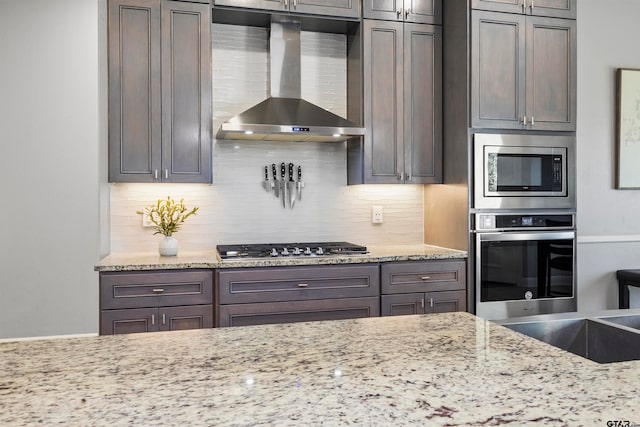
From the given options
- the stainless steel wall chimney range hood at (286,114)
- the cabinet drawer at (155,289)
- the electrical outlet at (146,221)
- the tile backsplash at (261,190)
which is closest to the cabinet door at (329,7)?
the stainless steel wall chimney range hood at (286,114)

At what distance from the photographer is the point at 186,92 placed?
3395mm

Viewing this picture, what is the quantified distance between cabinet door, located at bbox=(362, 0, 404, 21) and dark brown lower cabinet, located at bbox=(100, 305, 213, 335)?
85.4 inches

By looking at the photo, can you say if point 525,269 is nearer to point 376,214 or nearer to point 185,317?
point 376,214

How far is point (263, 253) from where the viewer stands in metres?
3.31

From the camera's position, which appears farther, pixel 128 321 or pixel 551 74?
pixel 551 74

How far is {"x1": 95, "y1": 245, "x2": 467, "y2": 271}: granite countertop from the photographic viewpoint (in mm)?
3055

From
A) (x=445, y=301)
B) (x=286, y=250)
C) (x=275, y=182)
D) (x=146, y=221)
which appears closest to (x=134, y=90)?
(x=146, y=221)

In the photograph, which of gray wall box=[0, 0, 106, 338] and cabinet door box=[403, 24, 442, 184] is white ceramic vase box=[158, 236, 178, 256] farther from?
cabinet door box=[403, 24, 442, 184]

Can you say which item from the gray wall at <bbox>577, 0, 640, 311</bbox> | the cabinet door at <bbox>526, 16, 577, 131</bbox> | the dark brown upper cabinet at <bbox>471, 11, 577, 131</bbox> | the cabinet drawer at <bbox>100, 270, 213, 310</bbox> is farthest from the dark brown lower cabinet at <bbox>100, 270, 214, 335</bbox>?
the gray wall at <bbox>577, 0, 640, 311</bbox>

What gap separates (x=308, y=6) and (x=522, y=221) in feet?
6.49

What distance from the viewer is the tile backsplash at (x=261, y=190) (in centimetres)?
366

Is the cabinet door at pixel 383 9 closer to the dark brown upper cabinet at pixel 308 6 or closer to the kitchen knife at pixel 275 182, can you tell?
the dark brown upper cabinet at pixel 308 6

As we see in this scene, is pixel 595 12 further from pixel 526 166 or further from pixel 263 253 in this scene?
pixel 263 253

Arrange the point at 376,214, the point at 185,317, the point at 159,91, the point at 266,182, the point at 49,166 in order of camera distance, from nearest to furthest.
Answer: the point at 49,166
the point at 185,317
the point at 159,91
the point at 266,182
the point at 376,214
